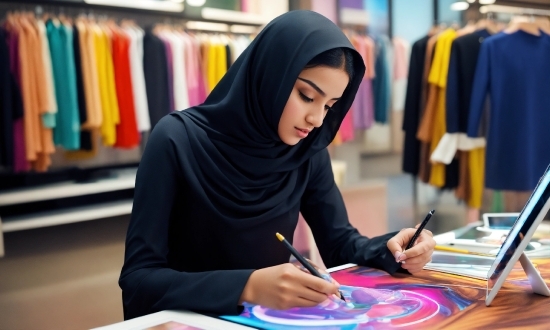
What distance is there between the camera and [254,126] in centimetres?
125

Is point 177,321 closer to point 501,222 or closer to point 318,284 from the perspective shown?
point 318,284

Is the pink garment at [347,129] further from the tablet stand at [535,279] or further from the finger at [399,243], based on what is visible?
the tablet stand at [535,279]

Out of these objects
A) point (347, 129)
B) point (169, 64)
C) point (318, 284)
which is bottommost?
point (347, 129)

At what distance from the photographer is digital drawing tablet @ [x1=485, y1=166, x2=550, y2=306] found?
894 mm

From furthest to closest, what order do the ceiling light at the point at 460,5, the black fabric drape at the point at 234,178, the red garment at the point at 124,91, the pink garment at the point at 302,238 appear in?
the ceiling light at the point at 460,5
the pink garment at the point at 302,238
the red garment at the point at 124,91
the black fabric drape at the point at 234,178

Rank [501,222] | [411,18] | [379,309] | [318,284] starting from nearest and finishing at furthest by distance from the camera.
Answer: [318,284] → [379,309] → [501,222] → [411,18]

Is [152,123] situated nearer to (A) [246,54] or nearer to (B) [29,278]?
(B) [29,278]

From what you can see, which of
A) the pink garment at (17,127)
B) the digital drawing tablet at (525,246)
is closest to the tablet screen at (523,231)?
the digital drawing tablet at (525,246)

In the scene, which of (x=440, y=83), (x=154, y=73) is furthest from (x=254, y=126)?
(x=440, y=83)

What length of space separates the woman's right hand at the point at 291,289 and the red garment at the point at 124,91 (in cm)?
215

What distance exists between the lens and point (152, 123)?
2.99 metres

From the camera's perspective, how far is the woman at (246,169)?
1.12 m

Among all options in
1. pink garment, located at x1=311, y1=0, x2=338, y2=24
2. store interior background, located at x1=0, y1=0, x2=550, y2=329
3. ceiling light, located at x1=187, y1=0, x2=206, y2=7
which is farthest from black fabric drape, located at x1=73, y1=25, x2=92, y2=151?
pink garment, located at x1=311, y1=0, x2=338, y2=24

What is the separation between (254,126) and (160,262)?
36 cm
